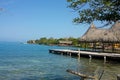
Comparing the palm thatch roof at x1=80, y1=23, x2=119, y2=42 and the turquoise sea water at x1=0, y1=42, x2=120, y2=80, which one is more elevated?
the palm thatch roof at x1=80, y1=23, x2=119, y2=42

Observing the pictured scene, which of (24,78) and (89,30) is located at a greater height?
(89,30)

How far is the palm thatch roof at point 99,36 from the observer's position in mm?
35978

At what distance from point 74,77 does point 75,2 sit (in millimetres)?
9713

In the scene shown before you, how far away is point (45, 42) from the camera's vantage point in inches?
5354

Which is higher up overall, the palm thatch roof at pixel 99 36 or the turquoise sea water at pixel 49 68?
the palm thatch roof at pixel 99 36

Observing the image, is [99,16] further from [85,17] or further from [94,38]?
[94,38]

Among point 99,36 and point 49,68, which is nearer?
point 49,68

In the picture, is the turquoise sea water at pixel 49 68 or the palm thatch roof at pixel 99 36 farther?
the palm thatch roof at pixel 99 36

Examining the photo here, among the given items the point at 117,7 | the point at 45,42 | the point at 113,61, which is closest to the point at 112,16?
the point at 117,7

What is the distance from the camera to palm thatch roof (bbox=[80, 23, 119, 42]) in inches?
1416

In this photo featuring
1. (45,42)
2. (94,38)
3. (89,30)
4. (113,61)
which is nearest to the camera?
(113,61)

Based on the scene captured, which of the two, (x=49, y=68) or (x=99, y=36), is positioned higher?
(x=99, y=36)

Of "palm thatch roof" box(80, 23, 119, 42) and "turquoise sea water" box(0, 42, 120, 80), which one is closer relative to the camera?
"turquoise sea water" box(0, 42, 120, 80)

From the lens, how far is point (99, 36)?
38.3 meters
